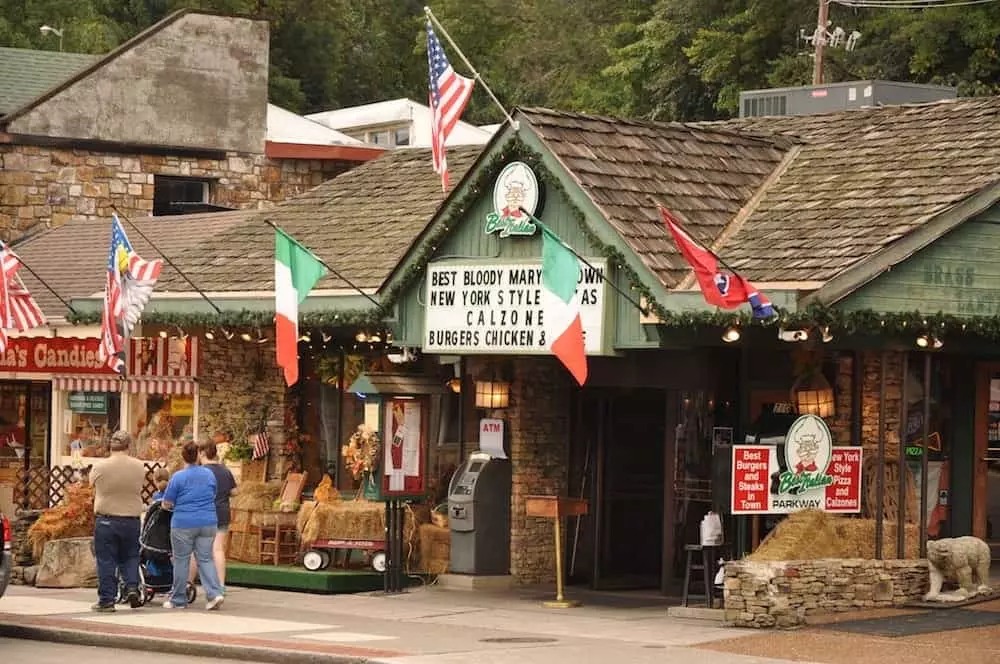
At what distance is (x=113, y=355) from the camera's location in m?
22.9

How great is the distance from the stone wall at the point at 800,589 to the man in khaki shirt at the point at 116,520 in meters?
5.67

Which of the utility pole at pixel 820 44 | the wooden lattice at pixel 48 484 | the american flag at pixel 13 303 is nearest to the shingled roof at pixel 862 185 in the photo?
the wooden lattice at pixel 48 484

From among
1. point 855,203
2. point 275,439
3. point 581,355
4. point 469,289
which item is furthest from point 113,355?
point 855,203

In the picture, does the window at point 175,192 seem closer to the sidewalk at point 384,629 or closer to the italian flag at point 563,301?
the sidewalk at point 384,629

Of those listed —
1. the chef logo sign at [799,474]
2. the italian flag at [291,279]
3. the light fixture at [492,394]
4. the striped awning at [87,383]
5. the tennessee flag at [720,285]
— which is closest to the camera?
the tennessee flag at [720,285]

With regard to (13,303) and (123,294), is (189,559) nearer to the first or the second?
(123,294)

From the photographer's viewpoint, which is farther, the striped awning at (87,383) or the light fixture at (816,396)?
the striped awning at (87,383)

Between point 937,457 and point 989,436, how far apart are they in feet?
2.49

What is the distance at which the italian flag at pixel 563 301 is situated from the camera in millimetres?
19141

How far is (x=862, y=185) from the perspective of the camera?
21.2m

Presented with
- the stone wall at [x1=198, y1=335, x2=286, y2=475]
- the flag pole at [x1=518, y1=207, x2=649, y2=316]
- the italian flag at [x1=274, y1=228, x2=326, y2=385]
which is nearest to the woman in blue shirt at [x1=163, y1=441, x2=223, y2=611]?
the italian flag at [x1=274, y1=228, x2=326, y2=385]

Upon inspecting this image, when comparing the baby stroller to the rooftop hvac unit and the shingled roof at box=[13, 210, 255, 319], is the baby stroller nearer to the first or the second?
the shingled roof at box=[13, 210, 255, 319]

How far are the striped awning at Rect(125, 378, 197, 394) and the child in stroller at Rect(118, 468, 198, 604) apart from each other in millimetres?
4786

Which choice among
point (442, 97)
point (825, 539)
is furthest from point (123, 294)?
point (825, 539)
